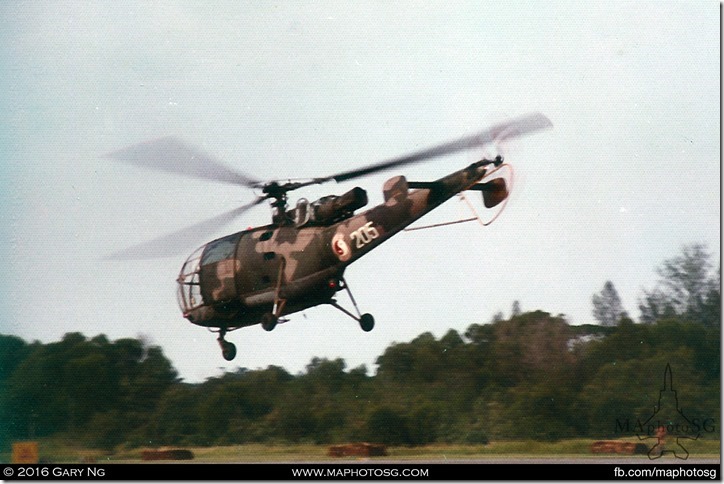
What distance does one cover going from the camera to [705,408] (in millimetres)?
19234

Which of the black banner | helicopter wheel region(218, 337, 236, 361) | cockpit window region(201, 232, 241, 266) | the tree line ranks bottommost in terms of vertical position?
the black banner

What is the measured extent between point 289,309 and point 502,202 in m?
3.58

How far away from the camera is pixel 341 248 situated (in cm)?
1741

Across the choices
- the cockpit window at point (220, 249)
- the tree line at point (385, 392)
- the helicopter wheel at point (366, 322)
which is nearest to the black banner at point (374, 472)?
the tree line at point (385, 392)

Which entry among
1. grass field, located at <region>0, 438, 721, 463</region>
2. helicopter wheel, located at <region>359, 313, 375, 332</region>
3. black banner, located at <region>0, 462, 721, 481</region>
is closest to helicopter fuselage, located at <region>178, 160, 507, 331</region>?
helicopter wheel, located at <region>359, 313, 375, 332</region>

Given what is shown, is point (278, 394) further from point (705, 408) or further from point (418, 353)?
point (705, 408)

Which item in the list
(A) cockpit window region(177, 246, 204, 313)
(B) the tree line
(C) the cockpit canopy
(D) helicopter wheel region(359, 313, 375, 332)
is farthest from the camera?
(B) the tree line

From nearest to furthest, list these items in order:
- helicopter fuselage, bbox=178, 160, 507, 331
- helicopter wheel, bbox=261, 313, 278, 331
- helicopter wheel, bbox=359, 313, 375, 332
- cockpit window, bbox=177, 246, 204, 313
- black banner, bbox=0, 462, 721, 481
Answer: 1. black banner, bbox=0, 462, 721, 481
2. helicopter fuselage, bbox=178, 160, 507, 331
3. helicopter wheel, bbox=261, 313, 278, 331
4. helicopter wheel, bbox=359, 313, 375, 332
5. cockpit window, bbox=177, 246, 204, 313

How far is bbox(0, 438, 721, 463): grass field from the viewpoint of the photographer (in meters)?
18.1

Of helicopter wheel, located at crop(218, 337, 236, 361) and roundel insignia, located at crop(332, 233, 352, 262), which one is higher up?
roundel insignia, located at crop(332, 233, 352, 262)

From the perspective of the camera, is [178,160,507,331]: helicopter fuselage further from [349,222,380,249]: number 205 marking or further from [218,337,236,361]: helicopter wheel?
[218,337,236,361]: helicopter wheel

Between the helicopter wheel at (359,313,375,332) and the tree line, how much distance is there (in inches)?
65.6

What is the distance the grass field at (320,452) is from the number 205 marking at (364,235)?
Result: 10.7 feet

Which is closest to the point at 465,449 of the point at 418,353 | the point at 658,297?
the point at 418,353
